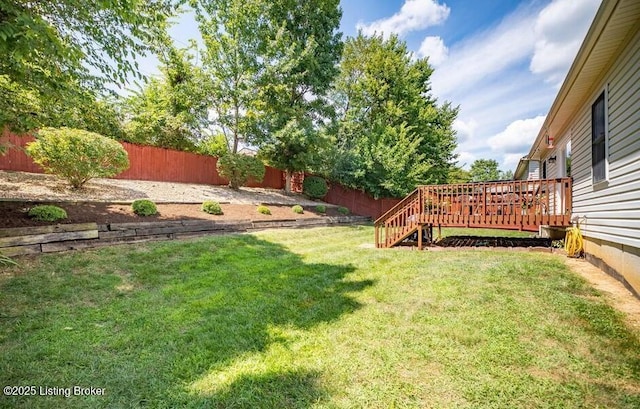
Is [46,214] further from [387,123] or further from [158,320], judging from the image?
[387,123]

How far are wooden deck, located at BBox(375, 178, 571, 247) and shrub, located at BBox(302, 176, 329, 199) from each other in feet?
28.3

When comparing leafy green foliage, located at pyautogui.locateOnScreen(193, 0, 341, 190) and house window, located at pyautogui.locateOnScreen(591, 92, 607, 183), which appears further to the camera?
leafy green foliage, located at pyautogui.locateOnScreen(193, 0, 341, 190)

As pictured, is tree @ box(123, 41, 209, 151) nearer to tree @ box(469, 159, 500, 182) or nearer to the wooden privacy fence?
the wooden privacy fence

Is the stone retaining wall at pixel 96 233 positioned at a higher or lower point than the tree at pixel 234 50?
lower

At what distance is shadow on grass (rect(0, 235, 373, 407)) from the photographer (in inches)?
83.8

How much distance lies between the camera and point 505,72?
8.80 meters

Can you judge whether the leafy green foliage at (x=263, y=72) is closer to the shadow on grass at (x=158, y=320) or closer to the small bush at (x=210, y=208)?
the small bush at (x=210, y=208)

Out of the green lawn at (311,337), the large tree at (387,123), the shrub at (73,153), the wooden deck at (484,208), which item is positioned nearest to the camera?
the green lawn at (311,337)

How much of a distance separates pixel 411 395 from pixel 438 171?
19960 mm

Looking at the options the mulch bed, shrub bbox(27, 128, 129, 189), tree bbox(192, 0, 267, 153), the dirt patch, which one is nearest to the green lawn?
the dirt patch

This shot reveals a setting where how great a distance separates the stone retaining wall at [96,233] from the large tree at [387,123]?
914 cm

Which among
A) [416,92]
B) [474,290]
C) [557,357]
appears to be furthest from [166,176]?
[416,92]

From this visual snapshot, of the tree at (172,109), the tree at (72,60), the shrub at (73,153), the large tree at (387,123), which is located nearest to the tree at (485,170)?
the large tree at (387,123)

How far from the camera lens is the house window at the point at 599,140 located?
4.73 meters
